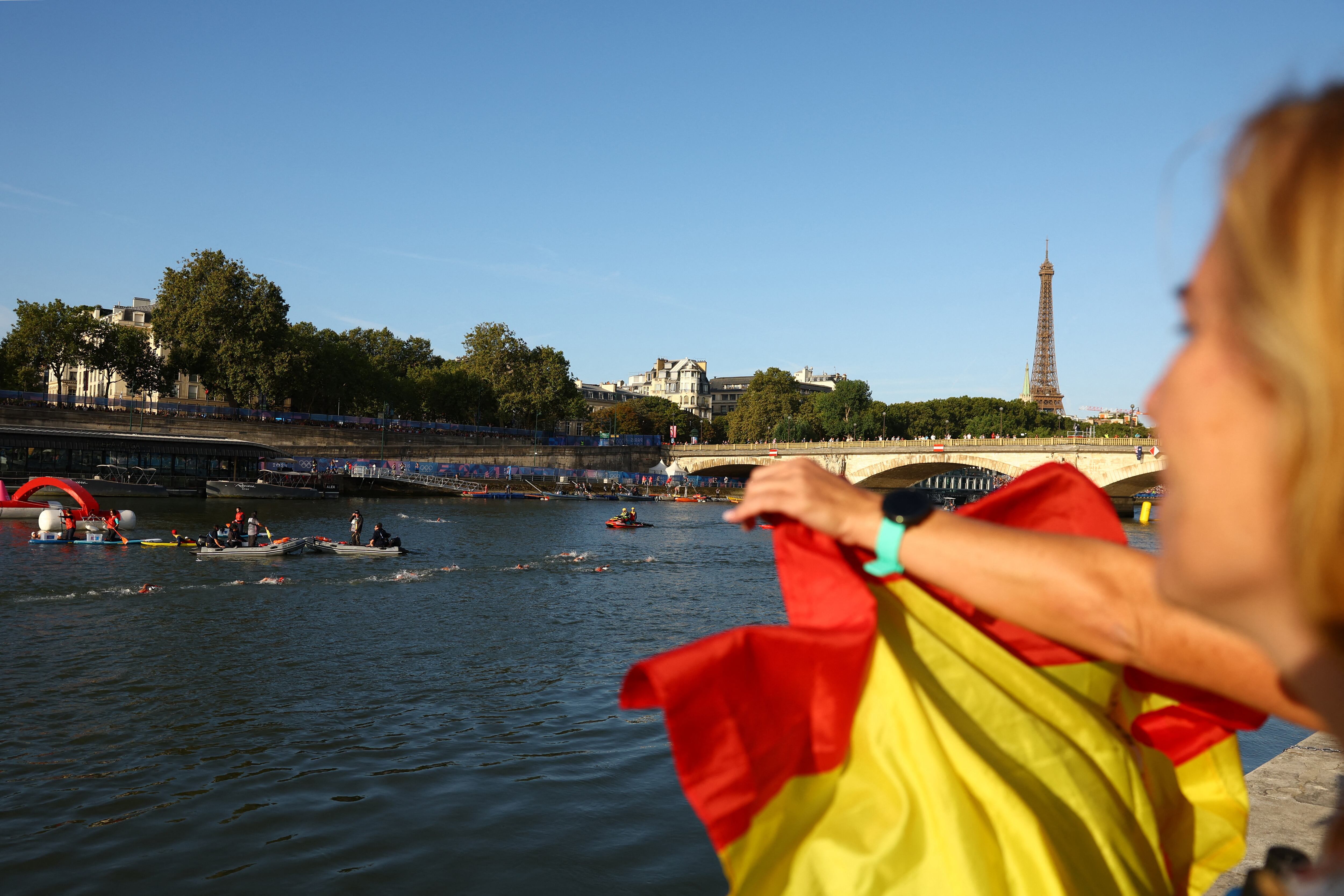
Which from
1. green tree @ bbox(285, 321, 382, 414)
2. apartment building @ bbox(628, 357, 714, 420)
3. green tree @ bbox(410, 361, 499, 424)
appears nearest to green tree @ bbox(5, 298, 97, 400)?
green tree @ bbox(285, 321, 382, 414)

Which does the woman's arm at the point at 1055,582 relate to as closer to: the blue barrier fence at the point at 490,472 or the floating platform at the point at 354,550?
the floating platform at the point at 354,550

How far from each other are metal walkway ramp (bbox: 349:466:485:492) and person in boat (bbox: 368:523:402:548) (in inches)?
1522

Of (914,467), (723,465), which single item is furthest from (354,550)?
(723,465)

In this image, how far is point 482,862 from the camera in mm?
7645

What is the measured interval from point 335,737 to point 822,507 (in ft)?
34.1

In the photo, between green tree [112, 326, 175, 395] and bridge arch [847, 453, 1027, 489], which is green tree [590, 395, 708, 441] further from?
green tree [112, 326, 175, 395]

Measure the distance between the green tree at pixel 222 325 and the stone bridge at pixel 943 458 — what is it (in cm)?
3809

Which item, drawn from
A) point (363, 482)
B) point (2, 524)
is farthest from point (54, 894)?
point (363, 482)

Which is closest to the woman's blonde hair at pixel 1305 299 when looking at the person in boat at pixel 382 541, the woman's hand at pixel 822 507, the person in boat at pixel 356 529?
the woman's hand at pixel 822 507

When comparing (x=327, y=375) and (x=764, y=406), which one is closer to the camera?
(x=327, y=375)

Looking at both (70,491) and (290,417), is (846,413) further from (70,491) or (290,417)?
(70,491)

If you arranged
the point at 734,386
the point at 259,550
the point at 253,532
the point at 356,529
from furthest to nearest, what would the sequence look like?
1. the point at 734,386
2. the point at 356,529
3. the point at 253,532
4. the point at 259,550

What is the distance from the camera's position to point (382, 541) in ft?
96.7

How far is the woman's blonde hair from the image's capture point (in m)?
0.73
